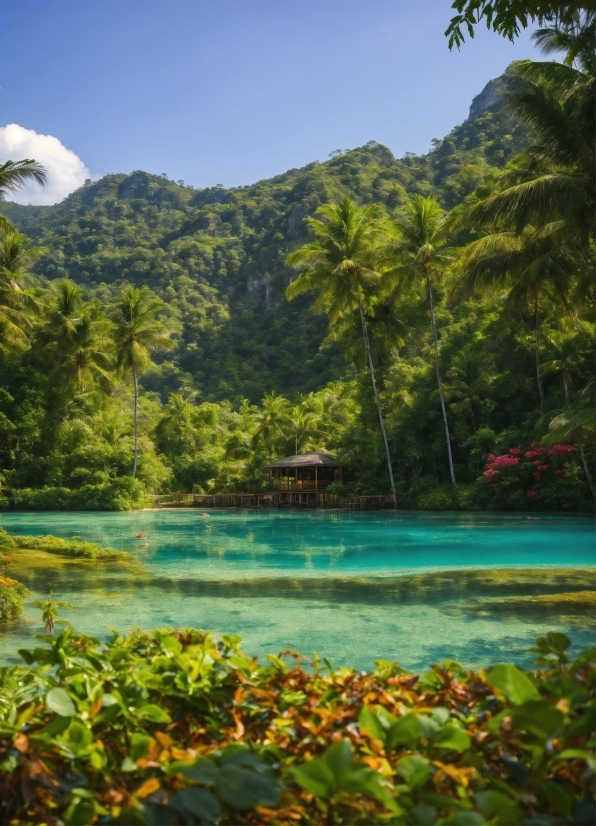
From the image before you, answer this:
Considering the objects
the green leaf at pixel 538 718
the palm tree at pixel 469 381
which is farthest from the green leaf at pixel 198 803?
the palm tree at pixel 469 381

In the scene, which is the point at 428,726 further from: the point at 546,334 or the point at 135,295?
the point at 135,295

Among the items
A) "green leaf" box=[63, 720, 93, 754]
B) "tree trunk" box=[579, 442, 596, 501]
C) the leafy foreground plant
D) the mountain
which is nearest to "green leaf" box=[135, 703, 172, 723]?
the leafy foreground plant

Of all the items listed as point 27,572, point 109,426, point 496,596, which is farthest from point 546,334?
point 109,426

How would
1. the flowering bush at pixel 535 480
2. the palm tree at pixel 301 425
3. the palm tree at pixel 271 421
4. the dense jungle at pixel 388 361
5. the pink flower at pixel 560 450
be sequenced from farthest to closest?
the palm tree at pixel 271 421 < the palm tree at pixel 301 425 < the flowering bush at pixel 535 480 < the pink flower at pixel 560 450 < the dense jungle at pixel 388 361

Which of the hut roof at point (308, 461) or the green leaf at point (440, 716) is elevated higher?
the hut roof at point (308, 461)

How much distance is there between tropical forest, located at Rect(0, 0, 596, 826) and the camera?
1048 millimetres

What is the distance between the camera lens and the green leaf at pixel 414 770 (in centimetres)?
96

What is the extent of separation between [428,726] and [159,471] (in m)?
30.6

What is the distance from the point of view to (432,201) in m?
22.9

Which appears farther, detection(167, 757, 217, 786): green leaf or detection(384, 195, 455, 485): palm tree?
detection(384, 195, 455, 485): palm tree

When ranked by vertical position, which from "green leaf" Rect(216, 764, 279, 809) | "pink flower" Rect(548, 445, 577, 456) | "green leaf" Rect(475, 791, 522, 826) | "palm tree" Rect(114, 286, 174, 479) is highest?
"palm tree" Rect(114, 286, 174, 479)

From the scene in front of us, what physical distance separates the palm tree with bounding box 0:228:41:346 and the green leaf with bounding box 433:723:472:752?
994 inches

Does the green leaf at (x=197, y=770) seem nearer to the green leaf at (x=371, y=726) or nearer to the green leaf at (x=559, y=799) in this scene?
the green leaf at (x=371, y=726)

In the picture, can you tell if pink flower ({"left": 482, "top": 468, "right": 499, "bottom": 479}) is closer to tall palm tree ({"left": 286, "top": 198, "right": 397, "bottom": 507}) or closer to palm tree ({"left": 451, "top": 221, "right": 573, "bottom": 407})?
tall palm tree ({"left": 286, "top": 198, "right": 397, "bottom": 507})
